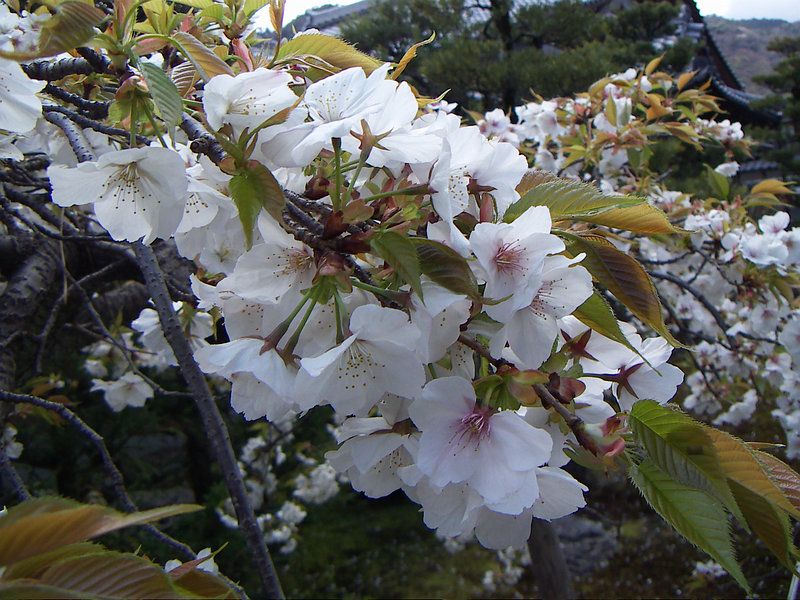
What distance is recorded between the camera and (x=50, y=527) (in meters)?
0.31

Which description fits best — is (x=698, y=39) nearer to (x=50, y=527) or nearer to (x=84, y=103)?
(x=84, y=103)

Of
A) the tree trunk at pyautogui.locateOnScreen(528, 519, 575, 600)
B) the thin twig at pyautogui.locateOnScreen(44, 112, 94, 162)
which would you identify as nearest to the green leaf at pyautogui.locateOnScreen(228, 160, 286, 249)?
the thin twig at pyautogui.locateOnScreen(44, 112, 94, 162)

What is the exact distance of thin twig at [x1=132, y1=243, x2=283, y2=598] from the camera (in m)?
1.00

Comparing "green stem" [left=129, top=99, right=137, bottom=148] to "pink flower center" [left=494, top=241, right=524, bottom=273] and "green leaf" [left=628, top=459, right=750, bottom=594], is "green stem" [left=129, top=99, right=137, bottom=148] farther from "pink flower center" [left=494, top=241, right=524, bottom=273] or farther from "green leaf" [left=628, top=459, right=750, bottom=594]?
"green leaf" [left=628, top=459, right=750, bottom=594]

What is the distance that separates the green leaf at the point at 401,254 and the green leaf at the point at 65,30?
0.82 ft

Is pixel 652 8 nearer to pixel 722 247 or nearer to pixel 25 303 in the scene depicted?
pixel 722 247

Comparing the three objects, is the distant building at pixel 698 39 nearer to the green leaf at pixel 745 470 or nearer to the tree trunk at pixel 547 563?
the tree trunk at pixel 547 563

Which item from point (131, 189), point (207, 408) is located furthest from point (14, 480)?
point (131, 189)

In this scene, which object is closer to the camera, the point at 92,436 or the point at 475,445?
the point at 475,445

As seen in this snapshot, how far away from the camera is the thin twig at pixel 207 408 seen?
1.00 m

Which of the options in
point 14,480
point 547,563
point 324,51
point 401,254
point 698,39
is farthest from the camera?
point 698,39

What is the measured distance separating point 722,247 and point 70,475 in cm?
399

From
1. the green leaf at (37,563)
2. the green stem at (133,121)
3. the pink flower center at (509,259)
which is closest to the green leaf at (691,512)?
the pink flower center at (509,259)

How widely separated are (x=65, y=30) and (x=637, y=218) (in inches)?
18.3
